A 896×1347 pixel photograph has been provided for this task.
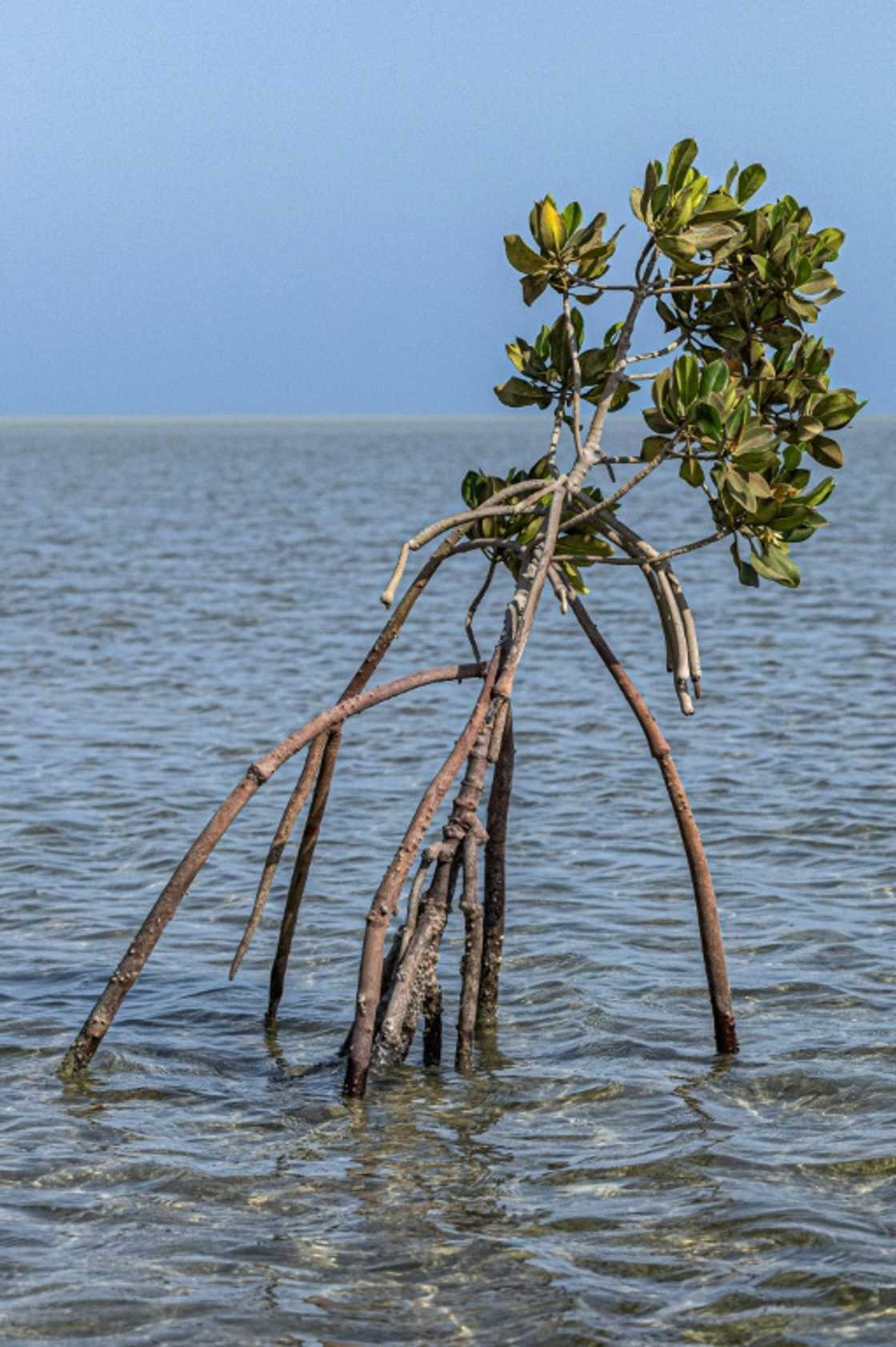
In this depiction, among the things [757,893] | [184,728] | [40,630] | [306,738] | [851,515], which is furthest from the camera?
[851,515]

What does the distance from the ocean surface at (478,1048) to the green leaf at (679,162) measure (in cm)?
A: 446

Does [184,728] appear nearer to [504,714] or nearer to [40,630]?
[40,630]

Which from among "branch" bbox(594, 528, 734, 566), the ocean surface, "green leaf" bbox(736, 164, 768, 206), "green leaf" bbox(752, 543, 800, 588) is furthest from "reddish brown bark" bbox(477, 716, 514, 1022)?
"green leaf" bbox(736, 164, 768, 206)

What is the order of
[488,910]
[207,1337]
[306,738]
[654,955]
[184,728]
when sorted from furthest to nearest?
[184,728], [654,955], [488,910], [306,738], [207,1337]

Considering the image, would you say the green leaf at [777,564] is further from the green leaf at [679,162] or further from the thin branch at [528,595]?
the green leaf at [679,162]

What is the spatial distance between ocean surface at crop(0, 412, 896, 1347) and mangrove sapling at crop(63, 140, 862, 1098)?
56 cm

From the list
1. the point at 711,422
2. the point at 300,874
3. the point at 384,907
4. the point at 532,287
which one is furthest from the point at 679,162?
the point at 300,874

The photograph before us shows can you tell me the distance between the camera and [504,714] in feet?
30.4

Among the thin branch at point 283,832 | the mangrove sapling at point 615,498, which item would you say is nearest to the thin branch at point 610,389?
the mangrove sapling at point 615,498

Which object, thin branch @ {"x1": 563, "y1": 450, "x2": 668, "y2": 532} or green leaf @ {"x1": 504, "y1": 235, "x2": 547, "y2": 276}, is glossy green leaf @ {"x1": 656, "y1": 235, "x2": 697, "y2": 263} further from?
thin branch @ {"x1": 563, "y1": 450, "x2": 668, "y2": 532}

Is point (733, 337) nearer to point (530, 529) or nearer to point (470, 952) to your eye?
point (530, 529)

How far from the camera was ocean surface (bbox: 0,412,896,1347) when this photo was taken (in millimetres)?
7273

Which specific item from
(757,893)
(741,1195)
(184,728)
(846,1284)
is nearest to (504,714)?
(741,1195)

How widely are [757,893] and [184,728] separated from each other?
27.6ft
